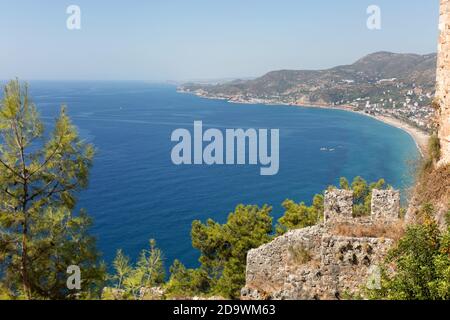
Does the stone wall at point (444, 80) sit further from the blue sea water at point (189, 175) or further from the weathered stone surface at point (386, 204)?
the blue sea water at point (189, 175)

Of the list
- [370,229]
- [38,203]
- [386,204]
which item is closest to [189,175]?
[386,204]

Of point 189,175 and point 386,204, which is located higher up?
point 386,204

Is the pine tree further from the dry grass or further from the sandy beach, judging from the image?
the sandy beach

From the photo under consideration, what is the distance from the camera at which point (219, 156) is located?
70000 mm

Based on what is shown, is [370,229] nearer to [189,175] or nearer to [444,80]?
[444,80]

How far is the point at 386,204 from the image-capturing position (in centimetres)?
1120

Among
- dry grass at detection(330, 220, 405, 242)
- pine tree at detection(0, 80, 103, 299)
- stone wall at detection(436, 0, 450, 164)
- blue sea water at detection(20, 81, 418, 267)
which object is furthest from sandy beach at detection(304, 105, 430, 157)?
pine tree at detection(0, 80, 103, 299)

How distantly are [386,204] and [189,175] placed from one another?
52.3m

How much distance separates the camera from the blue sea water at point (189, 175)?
4259 centimetres

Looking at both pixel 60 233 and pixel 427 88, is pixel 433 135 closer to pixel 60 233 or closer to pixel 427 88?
pixel 60 233

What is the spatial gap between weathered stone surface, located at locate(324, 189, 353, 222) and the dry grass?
27 centimetres

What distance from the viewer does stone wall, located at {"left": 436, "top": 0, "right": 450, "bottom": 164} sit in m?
10.4

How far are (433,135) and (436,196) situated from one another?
2.03m
